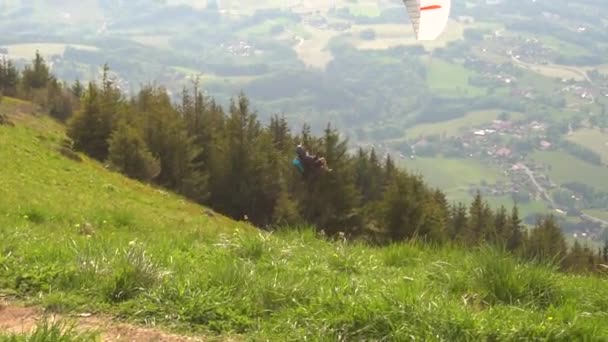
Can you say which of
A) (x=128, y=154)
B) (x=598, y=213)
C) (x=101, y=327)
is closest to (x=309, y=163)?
(x=101, y=327)

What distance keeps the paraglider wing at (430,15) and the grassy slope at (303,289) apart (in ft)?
10.7

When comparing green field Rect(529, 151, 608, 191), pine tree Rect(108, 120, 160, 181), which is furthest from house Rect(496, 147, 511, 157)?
pine tree Rect(108, 120, 160, 181)

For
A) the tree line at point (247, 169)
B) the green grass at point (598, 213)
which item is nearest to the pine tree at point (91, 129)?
the tree line at point (247, 169)

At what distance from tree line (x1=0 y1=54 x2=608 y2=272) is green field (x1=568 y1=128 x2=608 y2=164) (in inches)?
4835

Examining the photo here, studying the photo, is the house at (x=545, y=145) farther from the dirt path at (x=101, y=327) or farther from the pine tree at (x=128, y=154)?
the dirt path at (x=101, y=327)

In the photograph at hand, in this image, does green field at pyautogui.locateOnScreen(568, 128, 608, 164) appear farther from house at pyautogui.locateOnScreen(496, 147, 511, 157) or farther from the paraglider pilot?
the paraglider pilot

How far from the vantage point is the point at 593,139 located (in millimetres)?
175625

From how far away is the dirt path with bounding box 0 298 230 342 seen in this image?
525cm

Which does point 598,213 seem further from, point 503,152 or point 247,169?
point 247,169

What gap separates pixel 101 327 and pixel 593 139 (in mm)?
185917

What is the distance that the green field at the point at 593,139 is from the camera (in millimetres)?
166375

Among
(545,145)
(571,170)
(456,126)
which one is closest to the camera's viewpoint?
(571,170)

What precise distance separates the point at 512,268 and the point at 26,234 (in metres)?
5.49

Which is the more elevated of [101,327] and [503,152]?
[101,327]
